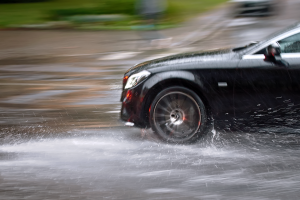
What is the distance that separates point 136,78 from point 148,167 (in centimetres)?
145

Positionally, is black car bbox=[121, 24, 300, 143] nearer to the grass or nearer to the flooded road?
the flooded road

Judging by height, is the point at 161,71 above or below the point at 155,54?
above

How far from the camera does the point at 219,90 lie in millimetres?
6410

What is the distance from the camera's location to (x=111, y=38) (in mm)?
16250

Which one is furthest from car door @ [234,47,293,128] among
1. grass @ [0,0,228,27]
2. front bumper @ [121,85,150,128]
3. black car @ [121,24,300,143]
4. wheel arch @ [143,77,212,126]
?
grass @ [0,0,228,27]

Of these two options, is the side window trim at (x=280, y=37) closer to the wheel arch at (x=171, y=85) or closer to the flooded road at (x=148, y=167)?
the wheel arch at (x=171, y=85)

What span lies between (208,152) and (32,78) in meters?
6.21

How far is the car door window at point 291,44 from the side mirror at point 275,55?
5.4 inches

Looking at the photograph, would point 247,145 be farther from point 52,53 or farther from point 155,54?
point 52,53

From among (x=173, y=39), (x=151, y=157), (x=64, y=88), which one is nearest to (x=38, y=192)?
(x=151, y=157)

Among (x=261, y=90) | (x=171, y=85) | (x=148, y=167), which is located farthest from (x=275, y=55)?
(x=148, y=167)

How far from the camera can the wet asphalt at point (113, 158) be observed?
16.4ft

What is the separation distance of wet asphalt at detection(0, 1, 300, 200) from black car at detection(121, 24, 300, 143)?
23 cm

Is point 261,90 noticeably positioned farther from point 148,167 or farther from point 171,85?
point 148,167
